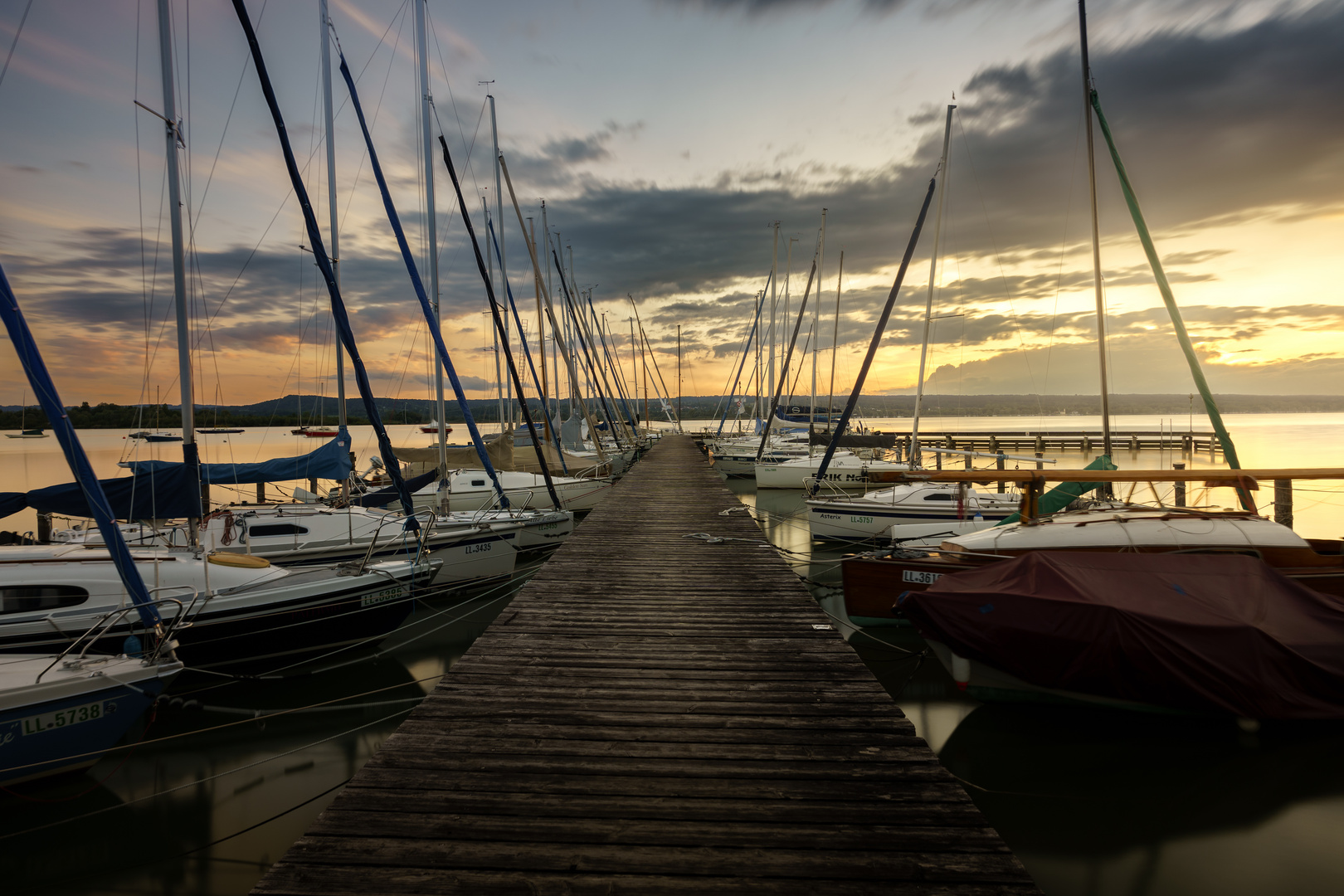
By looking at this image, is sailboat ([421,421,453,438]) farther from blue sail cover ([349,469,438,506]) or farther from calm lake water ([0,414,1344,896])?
calm lake water ([0,414,1344,896])

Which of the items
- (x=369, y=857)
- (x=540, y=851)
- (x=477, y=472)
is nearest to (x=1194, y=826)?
(x=540, y=851)

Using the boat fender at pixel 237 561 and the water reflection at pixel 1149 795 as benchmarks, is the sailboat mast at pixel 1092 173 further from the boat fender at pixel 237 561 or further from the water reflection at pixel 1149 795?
the boat fender at pixel 237 561

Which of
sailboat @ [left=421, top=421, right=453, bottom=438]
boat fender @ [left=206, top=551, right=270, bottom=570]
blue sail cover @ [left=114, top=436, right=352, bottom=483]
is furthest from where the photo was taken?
sailboat @ [left=421, top=421, right=453, bottom=438]

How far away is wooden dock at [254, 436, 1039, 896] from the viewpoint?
3.11 metres

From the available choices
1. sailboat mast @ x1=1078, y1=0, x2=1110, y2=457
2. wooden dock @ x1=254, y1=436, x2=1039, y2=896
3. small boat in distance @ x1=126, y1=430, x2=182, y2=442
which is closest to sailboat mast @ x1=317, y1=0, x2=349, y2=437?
small boat in distance @ x1=126, y1=430, x2=182, y2=442

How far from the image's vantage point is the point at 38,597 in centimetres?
765

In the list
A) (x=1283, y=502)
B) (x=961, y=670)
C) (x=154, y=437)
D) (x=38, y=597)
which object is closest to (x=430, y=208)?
(x=154, y=437)

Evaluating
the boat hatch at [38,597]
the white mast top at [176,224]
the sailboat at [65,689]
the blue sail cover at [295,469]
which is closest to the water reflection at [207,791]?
the sailboat at [65,689]

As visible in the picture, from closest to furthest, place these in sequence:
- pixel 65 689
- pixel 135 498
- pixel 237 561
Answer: pixel 65 689
pixel 237 561
pixel 135 498

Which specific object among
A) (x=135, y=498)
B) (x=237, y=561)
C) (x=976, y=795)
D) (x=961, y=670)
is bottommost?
(x=976, y=795)

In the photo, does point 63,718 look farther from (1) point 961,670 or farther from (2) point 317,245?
(1) point 961,670

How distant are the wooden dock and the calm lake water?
254 cm

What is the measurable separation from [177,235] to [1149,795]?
14.8 m

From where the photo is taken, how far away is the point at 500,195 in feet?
81.1
